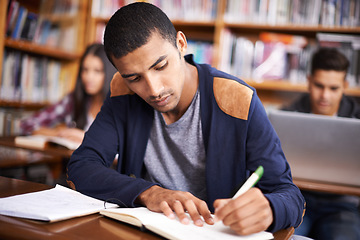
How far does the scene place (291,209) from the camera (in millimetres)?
800

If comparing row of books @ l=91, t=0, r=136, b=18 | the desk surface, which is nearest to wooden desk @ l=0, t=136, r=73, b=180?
the desk surface

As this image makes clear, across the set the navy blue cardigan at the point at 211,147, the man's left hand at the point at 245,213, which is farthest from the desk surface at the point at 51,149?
the man's left hand at the point at 245,213

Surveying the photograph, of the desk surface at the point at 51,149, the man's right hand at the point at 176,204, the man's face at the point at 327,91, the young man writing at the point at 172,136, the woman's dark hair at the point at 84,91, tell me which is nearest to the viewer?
the man's right hand at the point at 176,204

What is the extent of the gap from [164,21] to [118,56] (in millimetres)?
177

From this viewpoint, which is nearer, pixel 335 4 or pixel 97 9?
pixel 335 4

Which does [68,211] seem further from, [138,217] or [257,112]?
[257,112]

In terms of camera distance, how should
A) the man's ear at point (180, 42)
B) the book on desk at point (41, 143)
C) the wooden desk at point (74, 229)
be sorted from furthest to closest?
the book on desk at point (41, 143) → the man's ear at point (180, 42) → the wooden desk at point (74, 229)

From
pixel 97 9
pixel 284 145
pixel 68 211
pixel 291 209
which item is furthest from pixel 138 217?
pixel 97 9

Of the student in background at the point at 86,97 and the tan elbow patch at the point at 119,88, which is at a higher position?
the tan elbow patch at the point at 119,88

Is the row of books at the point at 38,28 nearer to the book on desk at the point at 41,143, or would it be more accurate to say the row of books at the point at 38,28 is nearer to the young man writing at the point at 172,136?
the book on desk at the point at 41,143

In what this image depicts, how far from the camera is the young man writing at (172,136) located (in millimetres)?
860

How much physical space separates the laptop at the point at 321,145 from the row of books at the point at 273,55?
1375 mm

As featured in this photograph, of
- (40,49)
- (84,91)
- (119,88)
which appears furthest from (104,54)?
(119,88)

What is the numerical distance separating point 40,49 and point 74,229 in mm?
2457
